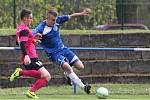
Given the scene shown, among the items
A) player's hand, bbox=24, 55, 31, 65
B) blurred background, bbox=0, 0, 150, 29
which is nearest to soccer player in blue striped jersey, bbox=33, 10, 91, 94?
player's hand, bbox=24, 55, 31, 65

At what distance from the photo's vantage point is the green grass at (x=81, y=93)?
15.1 m

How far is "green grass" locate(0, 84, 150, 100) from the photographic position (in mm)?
15141

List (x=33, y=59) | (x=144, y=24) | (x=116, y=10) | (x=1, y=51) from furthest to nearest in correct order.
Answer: (x=144, y=24) → (x=116, y=10) → (x=1, y=51) → (x=33, y=59)

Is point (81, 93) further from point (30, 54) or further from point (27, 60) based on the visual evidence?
point (27, 60)

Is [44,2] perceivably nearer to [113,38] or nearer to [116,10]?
[116,10]

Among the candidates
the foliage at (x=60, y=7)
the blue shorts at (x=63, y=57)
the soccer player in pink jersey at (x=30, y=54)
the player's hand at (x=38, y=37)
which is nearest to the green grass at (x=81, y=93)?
Result: the soccer player in pink jersey at (x=30, y=54)

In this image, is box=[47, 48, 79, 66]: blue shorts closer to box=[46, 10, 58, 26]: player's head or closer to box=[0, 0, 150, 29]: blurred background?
box=[46, 10, 58, 26]: player's head

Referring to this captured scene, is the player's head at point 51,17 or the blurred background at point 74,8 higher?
the player's head at point 51,17

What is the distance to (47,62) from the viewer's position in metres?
19.0

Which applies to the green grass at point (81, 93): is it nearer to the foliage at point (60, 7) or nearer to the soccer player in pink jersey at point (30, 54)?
the soccer player in pink jersey at point (30, 54)

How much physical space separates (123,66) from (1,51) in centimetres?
348

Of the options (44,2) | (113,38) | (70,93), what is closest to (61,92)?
(70,93)

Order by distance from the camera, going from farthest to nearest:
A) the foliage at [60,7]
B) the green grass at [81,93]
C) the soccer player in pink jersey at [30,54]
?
the foliage at [60,7] < the green grass at [81,93] < the soccer player in pink jersey at [30,54]

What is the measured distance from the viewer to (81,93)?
16.8m
